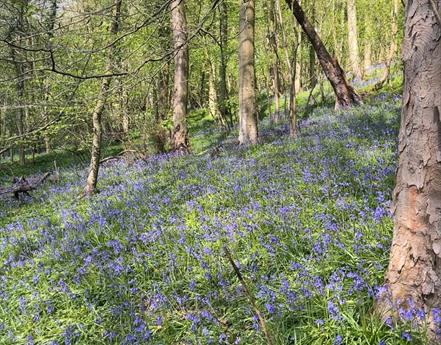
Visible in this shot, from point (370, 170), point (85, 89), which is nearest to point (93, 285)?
point (370, 170)

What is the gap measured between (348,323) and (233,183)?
12.3ft

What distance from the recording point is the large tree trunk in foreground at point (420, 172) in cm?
262

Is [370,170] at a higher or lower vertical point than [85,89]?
lower

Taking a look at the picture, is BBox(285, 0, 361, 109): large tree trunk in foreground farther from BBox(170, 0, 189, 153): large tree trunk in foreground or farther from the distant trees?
BBox(170, 0, 189, 153): large tree trunk in foreground

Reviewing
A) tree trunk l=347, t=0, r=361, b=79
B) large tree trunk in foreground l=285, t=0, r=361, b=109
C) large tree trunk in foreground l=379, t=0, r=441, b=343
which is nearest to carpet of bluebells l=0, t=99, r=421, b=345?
large tree trunk in foreground l=379, t=0, r=441, b=343

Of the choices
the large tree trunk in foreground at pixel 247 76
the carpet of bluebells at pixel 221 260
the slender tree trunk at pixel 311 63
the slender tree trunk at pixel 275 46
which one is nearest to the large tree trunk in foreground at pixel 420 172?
the carpet of bluebells at pixel 221 260

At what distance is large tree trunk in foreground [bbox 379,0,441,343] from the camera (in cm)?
262

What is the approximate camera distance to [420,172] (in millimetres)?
2709

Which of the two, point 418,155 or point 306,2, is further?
point 306,2

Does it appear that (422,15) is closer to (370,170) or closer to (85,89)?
(370,170)

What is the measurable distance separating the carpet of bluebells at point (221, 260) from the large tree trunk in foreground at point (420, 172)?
0.84ft

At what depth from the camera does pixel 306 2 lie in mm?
15531

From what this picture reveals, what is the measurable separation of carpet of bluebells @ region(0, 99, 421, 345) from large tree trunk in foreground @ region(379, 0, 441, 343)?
0.84 feet

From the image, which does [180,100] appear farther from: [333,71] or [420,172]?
[420,172]
